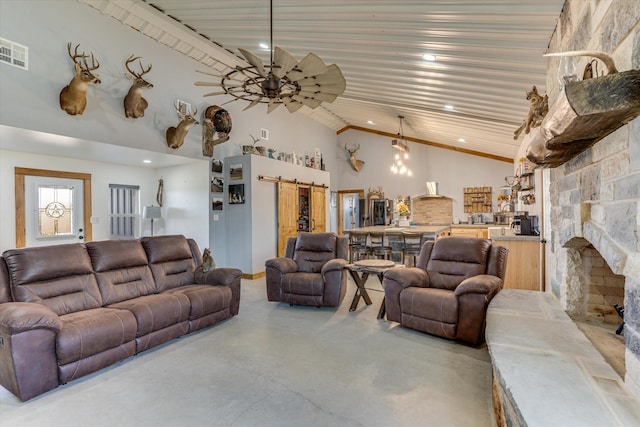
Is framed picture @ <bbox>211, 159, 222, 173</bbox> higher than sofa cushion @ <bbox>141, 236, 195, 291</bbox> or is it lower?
higher

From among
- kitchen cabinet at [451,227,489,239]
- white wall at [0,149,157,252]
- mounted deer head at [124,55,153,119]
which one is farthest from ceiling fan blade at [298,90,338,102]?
kitchen cabinet at [451,227,489,239]

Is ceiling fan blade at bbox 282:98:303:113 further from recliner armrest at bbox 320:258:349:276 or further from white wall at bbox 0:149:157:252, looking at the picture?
white wall at bbox 0:149:157:252

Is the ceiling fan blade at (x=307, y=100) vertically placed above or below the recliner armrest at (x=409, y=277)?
above

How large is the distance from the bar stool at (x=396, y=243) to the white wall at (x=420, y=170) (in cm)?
444

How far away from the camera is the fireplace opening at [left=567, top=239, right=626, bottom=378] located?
230 cm

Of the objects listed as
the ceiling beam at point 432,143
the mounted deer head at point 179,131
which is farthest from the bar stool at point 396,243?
the ceiling beam at point 432,143

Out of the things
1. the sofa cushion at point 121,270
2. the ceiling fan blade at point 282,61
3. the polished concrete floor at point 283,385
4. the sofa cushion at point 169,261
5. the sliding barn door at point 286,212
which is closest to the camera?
Answer: the polished concrete floor at point 283,385

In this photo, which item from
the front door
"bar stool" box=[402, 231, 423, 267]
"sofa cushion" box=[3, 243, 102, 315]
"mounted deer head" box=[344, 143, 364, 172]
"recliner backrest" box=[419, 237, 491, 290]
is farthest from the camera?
"mounted deer head" box=[344, 143, 364, 172]

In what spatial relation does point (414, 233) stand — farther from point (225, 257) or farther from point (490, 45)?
point (225, 257)

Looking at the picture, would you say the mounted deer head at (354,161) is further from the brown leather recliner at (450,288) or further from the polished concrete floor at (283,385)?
the polished concrete floor at (283,385)

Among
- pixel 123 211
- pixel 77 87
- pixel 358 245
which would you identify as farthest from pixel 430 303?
pixel 123 211

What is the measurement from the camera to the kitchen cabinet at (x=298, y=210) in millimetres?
7215

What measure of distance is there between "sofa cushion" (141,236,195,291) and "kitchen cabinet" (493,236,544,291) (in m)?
4.11

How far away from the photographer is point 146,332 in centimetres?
303
